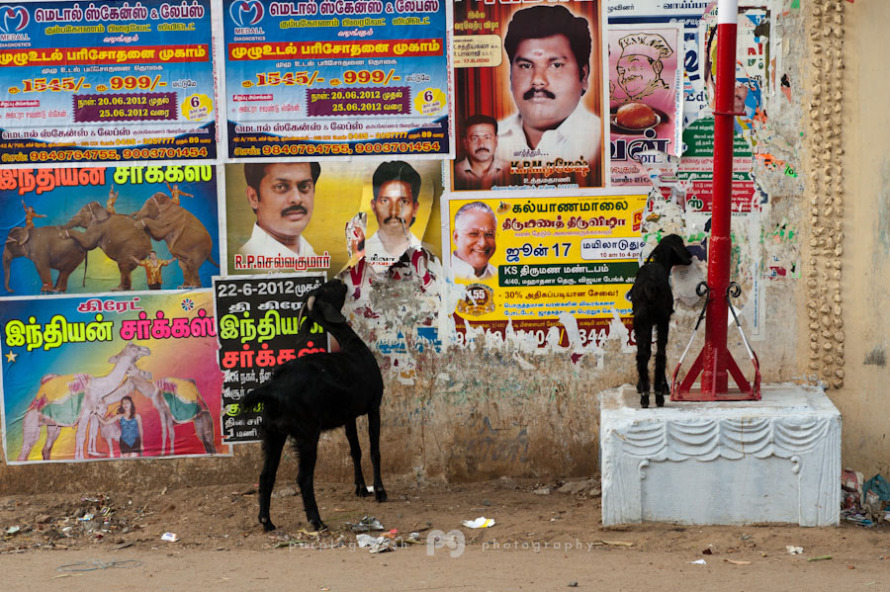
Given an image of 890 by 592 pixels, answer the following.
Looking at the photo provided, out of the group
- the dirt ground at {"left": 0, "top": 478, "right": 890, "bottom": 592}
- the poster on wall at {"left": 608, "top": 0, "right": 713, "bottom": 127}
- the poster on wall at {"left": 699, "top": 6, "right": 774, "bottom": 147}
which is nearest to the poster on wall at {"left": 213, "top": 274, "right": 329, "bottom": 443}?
the dirt ground at {"left": 0, "top": 478, "right": 890, "bottom": 592}

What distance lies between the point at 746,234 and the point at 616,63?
1.52 meters

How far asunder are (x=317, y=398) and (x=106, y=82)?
2.83 metres

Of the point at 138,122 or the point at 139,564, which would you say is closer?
the point at 139,564

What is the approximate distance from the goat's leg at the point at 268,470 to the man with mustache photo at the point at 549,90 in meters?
2.55

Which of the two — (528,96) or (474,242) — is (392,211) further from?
(528,96)

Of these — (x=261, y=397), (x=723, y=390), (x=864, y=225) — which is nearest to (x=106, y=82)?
(x=261, y=397)

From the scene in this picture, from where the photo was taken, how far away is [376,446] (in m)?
6.91

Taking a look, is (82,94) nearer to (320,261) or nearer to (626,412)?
(320,261)

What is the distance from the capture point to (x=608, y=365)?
727 centimetres

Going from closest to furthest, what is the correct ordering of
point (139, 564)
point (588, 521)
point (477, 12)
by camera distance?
point (139, 564) → point (588, 521) → point (477, 12)

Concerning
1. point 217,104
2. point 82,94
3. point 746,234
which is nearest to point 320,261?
point 217,104

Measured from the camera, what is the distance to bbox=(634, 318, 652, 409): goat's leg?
6.45m

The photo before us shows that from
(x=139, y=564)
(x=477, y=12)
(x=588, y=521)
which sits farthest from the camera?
(x=477, y=12)
